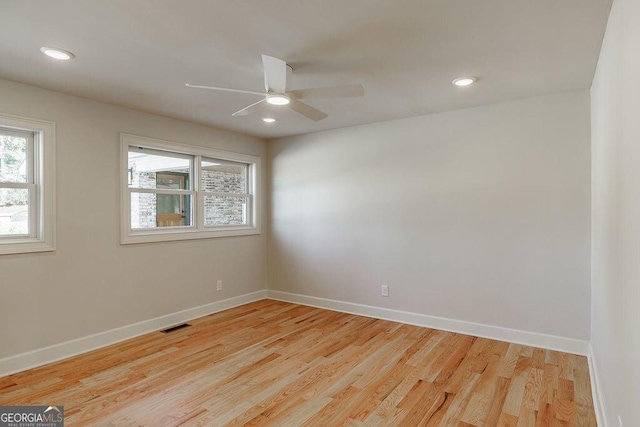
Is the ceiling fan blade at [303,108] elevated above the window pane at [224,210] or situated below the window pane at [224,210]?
above

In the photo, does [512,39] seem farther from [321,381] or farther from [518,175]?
[321,381]

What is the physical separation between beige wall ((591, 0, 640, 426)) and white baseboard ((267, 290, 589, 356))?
0.98 metres

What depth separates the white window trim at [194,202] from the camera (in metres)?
3.81

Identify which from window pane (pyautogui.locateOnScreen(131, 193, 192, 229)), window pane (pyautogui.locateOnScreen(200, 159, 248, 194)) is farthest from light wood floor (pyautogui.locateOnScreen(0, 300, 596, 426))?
window pane (pyautogui.locateOnScreen(200, 159, 248, 194))

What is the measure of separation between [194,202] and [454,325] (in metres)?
3.39

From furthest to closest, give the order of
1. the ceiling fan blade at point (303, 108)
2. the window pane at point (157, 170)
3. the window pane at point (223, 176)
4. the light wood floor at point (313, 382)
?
1. the window pane at point (223, 176)
2. the window pane at point (157, 170)
3. the ceiling fan blade at point (303, 108)
4. the light wood floor at point (313, 382)

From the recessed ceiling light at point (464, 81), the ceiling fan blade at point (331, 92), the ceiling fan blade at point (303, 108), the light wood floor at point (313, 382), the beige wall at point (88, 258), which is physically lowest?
the light wood floor at point (313, 382)

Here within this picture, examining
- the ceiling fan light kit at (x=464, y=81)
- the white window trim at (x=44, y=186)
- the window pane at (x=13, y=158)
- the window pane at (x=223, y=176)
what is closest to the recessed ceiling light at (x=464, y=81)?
the ceiling fan light kit at (x=464, y=81)

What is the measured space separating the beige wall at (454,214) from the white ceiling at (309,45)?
48 centimetres

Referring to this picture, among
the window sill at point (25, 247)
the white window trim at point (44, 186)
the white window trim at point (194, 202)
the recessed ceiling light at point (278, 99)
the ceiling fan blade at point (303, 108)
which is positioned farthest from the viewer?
the white window trim at point (194, 202)

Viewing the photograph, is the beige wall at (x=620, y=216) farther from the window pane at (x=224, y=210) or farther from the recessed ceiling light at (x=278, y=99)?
the window pane at (x=224, y=210)

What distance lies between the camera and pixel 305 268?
16.9 ft

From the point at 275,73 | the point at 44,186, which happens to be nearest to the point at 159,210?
the point at 44,186

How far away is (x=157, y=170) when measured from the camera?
167 inches
